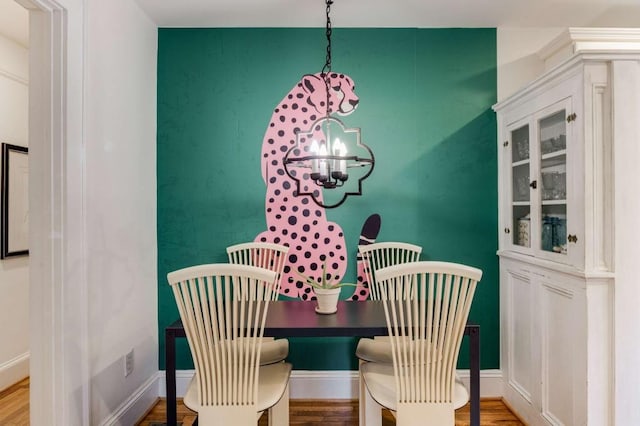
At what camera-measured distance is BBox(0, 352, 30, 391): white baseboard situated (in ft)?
9.27

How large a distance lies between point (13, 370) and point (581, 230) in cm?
380

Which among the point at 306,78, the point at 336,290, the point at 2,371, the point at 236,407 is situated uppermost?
the point at 306,78

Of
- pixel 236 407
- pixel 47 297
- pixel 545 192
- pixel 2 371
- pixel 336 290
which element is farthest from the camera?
pixel 2 371

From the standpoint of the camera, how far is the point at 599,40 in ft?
7.50

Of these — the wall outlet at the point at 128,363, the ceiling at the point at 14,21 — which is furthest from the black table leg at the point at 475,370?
the ceiling at the point at 14,21

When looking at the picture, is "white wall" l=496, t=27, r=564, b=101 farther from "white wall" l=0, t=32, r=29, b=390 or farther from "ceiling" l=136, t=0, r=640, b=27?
"white wall" l=0, t=32, r=29, b=390

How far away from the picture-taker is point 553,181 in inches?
85.1

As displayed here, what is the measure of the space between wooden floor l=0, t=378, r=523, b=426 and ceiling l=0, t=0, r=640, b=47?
2.59 metres

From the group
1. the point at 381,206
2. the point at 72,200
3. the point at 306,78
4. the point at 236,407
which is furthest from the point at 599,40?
the point at 72,200

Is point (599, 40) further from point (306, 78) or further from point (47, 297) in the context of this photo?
point (47, 297)

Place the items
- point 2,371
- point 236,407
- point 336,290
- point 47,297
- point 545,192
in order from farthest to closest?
point 2,371
point 545,192
point 336,290
point 47,297
point 236,407

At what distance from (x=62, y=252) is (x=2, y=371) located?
68.9 inches

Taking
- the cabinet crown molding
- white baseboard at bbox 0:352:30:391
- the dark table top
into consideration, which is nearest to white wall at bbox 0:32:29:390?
white baseboard at bbox 0:352:30:391

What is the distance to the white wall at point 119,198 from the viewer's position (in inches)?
81.8
